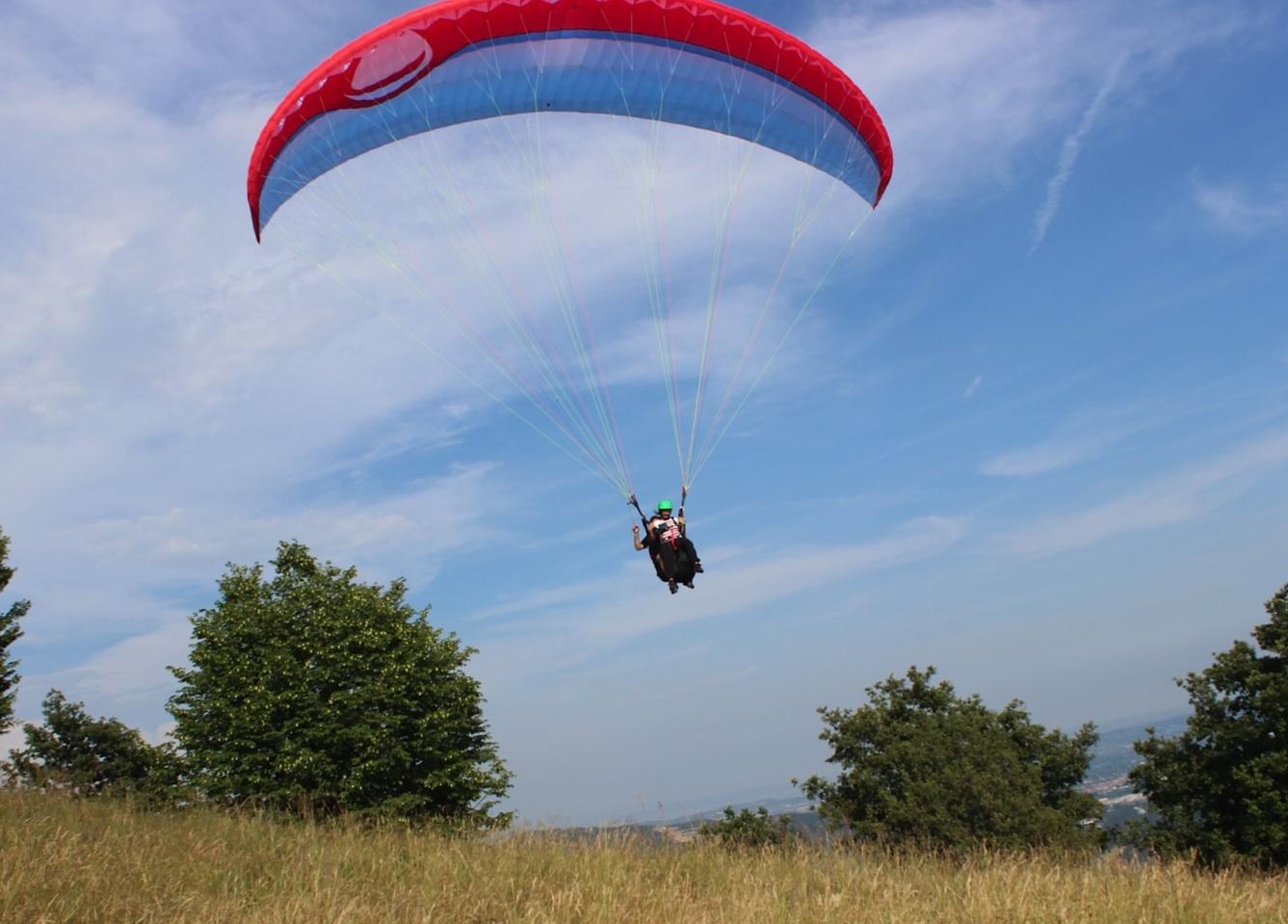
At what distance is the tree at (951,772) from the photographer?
138 feet

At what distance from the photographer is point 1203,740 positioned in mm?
35062

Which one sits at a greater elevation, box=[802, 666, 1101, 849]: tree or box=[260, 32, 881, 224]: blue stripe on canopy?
box=[260, 32, 881, 224]: blue stripe on canopy

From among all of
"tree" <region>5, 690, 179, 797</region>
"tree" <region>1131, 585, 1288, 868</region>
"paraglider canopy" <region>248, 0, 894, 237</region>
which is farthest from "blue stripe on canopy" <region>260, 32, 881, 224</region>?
"tree" <region>5, 690, 179, 797</region>

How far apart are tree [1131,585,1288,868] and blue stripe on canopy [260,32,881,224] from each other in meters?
27.5

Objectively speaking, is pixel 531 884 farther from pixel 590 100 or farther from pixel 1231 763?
pixel 1231 763

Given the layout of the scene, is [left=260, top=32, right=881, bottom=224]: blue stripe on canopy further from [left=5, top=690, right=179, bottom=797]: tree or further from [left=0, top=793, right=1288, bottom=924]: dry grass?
[left=5, top=690, right=179, bottom=797]: tree

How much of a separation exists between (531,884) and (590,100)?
37.3 ft

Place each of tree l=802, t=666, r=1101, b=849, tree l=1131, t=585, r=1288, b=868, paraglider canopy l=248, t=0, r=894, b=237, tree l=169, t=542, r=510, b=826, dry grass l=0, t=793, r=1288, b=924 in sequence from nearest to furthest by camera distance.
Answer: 1. dry grass l=0, t=793, r=1288, b=924
2. paraglider canopy l=248, t=0, r=894, b=237
3. tree l=169, t=542, r=510, b=826
4. tree l=1131, t=585, r=1288, b=868
5. tree l=802, t=666, r=1101, b=849

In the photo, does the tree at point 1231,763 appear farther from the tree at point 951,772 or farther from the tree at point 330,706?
the tree at point 330,706

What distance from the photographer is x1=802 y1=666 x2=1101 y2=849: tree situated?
138 ft

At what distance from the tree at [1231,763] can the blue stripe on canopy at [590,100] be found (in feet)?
90.4

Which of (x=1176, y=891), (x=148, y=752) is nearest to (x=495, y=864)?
(x=1176, y=891)

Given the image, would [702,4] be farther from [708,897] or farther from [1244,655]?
[1244,655]

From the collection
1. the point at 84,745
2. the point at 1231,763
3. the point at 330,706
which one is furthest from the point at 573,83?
the point at 84,745
